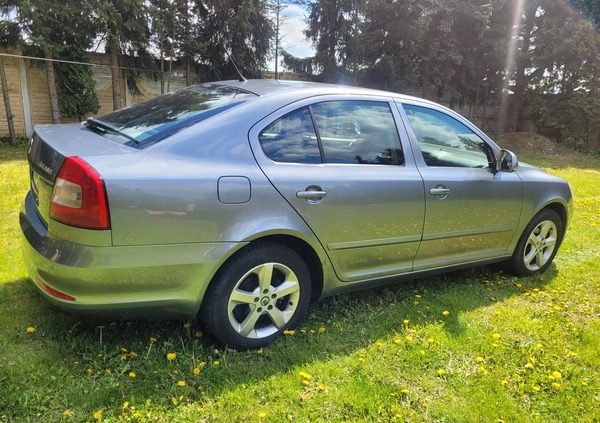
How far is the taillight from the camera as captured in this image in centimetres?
187

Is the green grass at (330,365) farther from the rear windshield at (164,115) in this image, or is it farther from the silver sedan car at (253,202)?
the rear windshield at (164,115)

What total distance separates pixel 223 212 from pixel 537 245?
314 cm

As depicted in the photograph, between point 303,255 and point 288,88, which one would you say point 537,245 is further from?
point 288,88

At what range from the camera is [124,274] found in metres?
1.98

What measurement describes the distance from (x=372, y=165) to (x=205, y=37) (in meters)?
12.9

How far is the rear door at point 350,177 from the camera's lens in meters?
2.42

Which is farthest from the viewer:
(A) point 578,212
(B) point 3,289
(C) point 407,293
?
(A) point 578,212

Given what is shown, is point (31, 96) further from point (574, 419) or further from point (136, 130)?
point (574, 419)

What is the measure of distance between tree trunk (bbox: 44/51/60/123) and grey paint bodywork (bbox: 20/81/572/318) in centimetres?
1043

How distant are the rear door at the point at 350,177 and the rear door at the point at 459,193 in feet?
0.46

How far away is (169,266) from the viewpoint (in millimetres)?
2066

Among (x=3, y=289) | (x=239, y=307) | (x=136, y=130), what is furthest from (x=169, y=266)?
(x=3, y=289)

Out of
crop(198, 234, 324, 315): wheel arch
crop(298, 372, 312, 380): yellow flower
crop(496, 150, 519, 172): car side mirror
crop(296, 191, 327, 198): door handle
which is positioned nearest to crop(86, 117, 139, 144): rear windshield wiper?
crop(198, 234, 324, 315): wheel arch

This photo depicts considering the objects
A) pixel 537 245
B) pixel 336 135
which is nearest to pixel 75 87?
pixel 336 135
